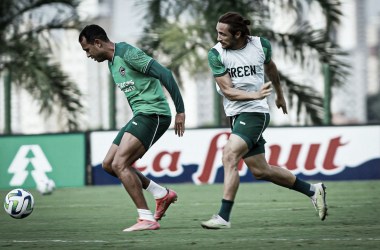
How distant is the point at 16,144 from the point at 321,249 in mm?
9435

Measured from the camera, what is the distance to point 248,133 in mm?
6105

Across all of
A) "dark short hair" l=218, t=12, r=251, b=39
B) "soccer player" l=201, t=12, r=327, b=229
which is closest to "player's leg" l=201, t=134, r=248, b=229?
"soccer player" l=201, t=12, r=327, b=229

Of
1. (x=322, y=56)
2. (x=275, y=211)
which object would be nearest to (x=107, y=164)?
(x=275, y=211)

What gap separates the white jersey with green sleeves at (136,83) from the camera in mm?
6312

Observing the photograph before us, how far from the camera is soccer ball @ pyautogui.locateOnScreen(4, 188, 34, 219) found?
23.5ft

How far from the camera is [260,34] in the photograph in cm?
1528

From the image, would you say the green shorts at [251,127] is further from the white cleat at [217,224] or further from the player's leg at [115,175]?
the player's leg at [115,175]

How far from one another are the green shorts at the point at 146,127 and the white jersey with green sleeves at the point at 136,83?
6cm

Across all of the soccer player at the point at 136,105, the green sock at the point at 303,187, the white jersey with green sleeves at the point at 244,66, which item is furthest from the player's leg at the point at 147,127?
the green sock at the point at 303,187

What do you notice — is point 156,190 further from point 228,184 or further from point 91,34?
point 91,34

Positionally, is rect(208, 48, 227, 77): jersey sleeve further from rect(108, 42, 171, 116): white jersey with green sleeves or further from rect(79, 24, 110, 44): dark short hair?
rect(79, 24, 110, 44): dark short hair

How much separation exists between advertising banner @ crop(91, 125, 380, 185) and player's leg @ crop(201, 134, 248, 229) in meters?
6.26

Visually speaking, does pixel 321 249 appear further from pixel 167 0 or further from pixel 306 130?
pixel 167 0

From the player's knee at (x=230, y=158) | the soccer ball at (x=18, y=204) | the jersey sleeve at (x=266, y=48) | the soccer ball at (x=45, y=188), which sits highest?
the jersey sleeve at (x=266, y=48)
